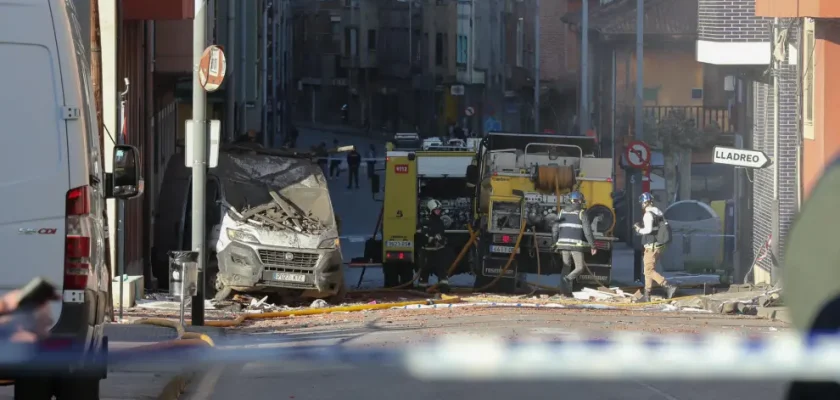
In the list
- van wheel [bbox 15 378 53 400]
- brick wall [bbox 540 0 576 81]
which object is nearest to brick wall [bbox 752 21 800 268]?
van wheel [bbox 15 378 53 400]

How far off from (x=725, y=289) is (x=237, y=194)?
30.0 ft

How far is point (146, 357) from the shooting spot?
34.1 feet

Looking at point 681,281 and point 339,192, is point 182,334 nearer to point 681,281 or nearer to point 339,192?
point 681,281

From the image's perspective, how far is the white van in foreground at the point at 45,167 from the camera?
659 cm

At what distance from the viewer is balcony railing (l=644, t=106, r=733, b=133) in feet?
155

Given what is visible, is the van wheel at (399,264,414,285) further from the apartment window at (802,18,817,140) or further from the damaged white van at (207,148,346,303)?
the apartment window at (802,18,817,140)

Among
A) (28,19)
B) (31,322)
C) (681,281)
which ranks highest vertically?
(28,19)

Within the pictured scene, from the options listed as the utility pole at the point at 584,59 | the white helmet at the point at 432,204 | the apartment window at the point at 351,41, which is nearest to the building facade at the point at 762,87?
the white helmet at the point at 432,204

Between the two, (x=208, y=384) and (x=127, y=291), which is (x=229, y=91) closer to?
(x=127, y=291)

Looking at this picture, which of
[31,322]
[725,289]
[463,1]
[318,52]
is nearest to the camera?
[31,322]

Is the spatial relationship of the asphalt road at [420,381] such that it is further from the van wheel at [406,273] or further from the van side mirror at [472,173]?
the van side mirror at [472,173]

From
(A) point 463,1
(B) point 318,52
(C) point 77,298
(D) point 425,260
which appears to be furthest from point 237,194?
(B) point 318,52

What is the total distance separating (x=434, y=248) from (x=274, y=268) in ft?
20.2

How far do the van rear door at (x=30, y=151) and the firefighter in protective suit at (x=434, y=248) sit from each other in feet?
62.2
